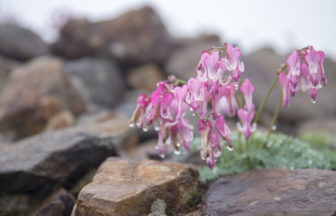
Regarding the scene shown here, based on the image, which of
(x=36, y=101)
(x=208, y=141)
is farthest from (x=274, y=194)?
(x=36, y=101)

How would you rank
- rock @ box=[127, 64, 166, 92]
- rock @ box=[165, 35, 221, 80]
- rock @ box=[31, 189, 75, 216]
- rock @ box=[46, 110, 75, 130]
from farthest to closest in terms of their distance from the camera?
rock @ box=[127, 64, 166, 92] → rock @ box=[165, 35, 221, 80] → rock @ box=[46, 110, 75, 130] → rock @ box=[31, 189, 75, 216]

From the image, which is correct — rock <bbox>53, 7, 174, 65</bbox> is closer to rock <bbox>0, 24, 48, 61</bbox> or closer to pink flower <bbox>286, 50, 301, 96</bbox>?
rock <bbox>0, 24, 48, 61</bbox>

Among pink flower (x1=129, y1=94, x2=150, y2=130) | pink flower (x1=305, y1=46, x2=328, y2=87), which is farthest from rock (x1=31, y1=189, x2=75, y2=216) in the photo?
pink flower (x1=305, y1=46, x2=328, y2=87)

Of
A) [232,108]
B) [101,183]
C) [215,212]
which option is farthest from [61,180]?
[232,108]

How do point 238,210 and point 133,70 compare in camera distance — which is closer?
point 238,210

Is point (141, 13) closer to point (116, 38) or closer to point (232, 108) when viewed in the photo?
point (116, 38)

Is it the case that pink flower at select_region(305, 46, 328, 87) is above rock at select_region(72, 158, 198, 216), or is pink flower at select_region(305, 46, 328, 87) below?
above
